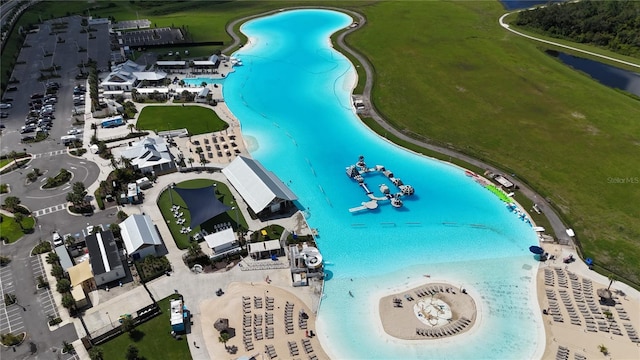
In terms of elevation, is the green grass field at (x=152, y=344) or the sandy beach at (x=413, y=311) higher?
the green grass field at (x=152, y=344)

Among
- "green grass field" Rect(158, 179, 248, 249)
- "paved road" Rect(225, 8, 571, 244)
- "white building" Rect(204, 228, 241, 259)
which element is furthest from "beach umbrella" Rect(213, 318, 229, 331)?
"paved road" Rect(225, 8, 571, 244)

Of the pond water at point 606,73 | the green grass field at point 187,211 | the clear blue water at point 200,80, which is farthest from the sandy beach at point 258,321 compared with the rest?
the pond water at point 606,73

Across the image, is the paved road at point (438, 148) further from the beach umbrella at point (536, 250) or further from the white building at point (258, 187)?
the white building at point (258, 187)

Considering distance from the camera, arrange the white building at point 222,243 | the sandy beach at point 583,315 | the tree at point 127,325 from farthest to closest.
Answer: the white building at point 222,243 → the tree at point 127,325 → the sandy beach at point 583,315

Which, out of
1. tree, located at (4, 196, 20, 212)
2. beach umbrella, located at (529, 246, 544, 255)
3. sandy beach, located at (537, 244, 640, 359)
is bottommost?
sandy beach, located at (537, 244, 640, 359)

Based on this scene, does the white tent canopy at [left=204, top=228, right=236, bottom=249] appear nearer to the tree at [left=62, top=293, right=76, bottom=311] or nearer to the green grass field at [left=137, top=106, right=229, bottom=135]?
the tree at [left=62, top=293, right=76, bottom=311]

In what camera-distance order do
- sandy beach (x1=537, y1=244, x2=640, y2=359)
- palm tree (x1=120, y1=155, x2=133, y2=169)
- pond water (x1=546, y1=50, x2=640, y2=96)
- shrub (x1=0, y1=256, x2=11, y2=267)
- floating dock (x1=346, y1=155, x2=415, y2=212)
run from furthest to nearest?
pond water (x1=546, y1=50, x2=640, y2=96)
palm tree (x1=120, y1=155, x2=133, y2=169)
floating dock (x1=346, y1=155, x2=415, y2=212)
shrub (x1=0, y1=256, x2=11, y2=267)
sandy beach (x1=537, y1=244, x2=640, y2=359)
